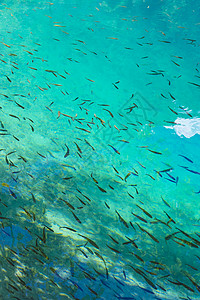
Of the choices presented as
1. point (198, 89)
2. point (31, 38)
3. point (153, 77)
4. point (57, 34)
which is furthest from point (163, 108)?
point (31, 38)

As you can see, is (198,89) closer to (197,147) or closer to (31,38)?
(197,147)

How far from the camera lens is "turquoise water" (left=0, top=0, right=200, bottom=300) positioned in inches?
155

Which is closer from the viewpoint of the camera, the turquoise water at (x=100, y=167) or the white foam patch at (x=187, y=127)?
the turquoise water at (x=100, y=167)

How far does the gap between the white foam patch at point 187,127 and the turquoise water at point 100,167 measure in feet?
0.62

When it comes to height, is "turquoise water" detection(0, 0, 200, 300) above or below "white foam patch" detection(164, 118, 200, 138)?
above

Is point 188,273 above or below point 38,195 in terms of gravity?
below

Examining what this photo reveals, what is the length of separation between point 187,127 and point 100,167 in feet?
49.2

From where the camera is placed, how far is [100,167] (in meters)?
9.98

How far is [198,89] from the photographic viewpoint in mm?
14484

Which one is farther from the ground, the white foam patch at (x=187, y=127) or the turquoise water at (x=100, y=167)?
the turquoise water at (x=100, y=167)

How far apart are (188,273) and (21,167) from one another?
19.8 feet

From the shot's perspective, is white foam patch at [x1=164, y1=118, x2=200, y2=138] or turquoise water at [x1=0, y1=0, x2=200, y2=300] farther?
white foam patch at [x1=164, y1=118, x2=200, y2=138]

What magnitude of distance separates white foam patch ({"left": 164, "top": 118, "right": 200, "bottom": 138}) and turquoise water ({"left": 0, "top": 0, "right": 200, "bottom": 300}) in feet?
0.62

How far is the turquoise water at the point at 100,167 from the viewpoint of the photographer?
13.0ft
